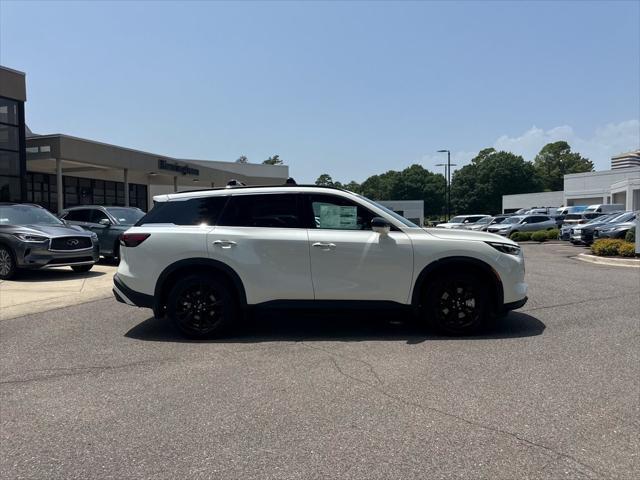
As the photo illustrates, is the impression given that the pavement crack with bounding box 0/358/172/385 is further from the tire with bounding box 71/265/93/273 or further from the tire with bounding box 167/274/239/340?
the tire with bounding box 71/265/93/273

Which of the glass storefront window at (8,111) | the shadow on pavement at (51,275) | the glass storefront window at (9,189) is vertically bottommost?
the shadow on pavement at (51,275)

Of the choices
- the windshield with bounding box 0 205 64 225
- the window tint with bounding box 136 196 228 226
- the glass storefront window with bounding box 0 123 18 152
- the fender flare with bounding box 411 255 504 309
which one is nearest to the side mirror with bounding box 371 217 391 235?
the fender flare with bounding box 411 255 504 309

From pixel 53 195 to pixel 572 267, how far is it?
29.1 metres

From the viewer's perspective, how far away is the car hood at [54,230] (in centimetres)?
1109

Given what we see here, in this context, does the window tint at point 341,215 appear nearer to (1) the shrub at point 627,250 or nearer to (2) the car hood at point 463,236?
(2) the car hood at point 463,236

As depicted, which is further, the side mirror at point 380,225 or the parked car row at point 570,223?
the parked car row at point 570,223

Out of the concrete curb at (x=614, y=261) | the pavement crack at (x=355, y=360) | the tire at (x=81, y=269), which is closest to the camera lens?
the pavement crack at (x=355, y=360)

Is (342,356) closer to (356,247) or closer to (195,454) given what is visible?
(356,247)

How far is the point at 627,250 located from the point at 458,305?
1204 cm

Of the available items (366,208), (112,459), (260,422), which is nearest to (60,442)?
(112,459)

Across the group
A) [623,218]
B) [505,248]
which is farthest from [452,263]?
[623,218]

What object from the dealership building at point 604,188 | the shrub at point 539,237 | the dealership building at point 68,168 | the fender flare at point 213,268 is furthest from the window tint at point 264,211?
the dealership building at point 604,188

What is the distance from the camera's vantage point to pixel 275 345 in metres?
5.62

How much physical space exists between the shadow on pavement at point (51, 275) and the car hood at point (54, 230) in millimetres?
985
